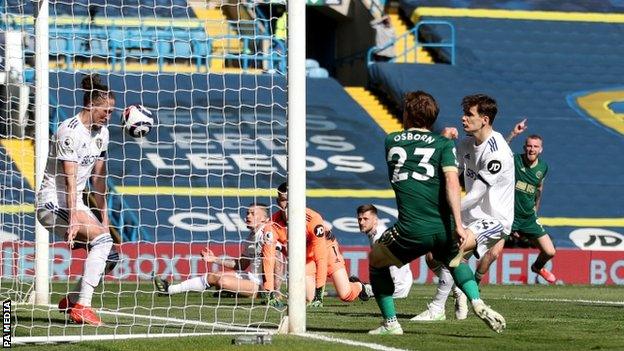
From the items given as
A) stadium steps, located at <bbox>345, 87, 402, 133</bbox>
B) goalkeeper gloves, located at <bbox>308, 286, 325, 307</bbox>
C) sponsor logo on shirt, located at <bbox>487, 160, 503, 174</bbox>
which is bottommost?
goalkeeper gloves, located at <bbox>308, 286, 325, 307</bbox>

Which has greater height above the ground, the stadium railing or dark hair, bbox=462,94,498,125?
the stadium railing

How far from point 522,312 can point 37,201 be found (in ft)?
15.3

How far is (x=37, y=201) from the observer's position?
38.8 ft

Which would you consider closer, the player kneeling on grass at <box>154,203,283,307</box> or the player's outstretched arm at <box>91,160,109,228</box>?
the player's outstretched arm at <box>91,160,109,228</box>

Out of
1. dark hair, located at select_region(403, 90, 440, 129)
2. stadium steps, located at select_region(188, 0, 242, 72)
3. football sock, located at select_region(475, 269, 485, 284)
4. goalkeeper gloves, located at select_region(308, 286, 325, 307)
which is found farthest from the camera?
stadium steps, located at select_region(188, 0, 242, 72)

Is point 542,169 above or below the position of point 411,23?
below

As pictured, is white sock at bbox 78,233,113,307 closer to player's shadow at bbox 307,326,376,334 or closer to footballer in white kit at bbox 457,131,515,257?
player's shadow at bbox 307,326,376,334

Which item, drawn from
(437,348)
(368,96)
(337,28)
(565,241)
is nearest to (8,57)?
(437,348)

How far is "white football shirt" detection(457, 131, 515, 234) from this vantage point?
478 inches

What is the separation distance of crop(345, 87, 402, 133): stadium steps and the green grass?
13.2 meters

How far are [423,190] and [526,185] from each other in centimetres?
759

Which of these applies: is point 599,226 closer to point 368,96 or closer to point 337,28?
point 368,96

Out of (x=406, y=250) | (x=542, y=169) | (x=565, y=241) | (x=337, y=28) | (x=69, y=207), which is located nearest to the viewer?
(x=406, y=250)

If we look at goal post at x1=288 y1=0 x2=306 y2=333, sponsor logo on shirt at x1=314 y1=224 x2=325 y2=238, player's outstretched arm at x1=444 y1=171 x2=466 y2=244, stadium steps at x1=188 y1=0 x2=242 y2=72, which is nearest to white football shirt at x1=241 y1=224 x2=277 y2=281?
sponsor logo on shirt at x1=314 y1=224 x2=325 y2=238
